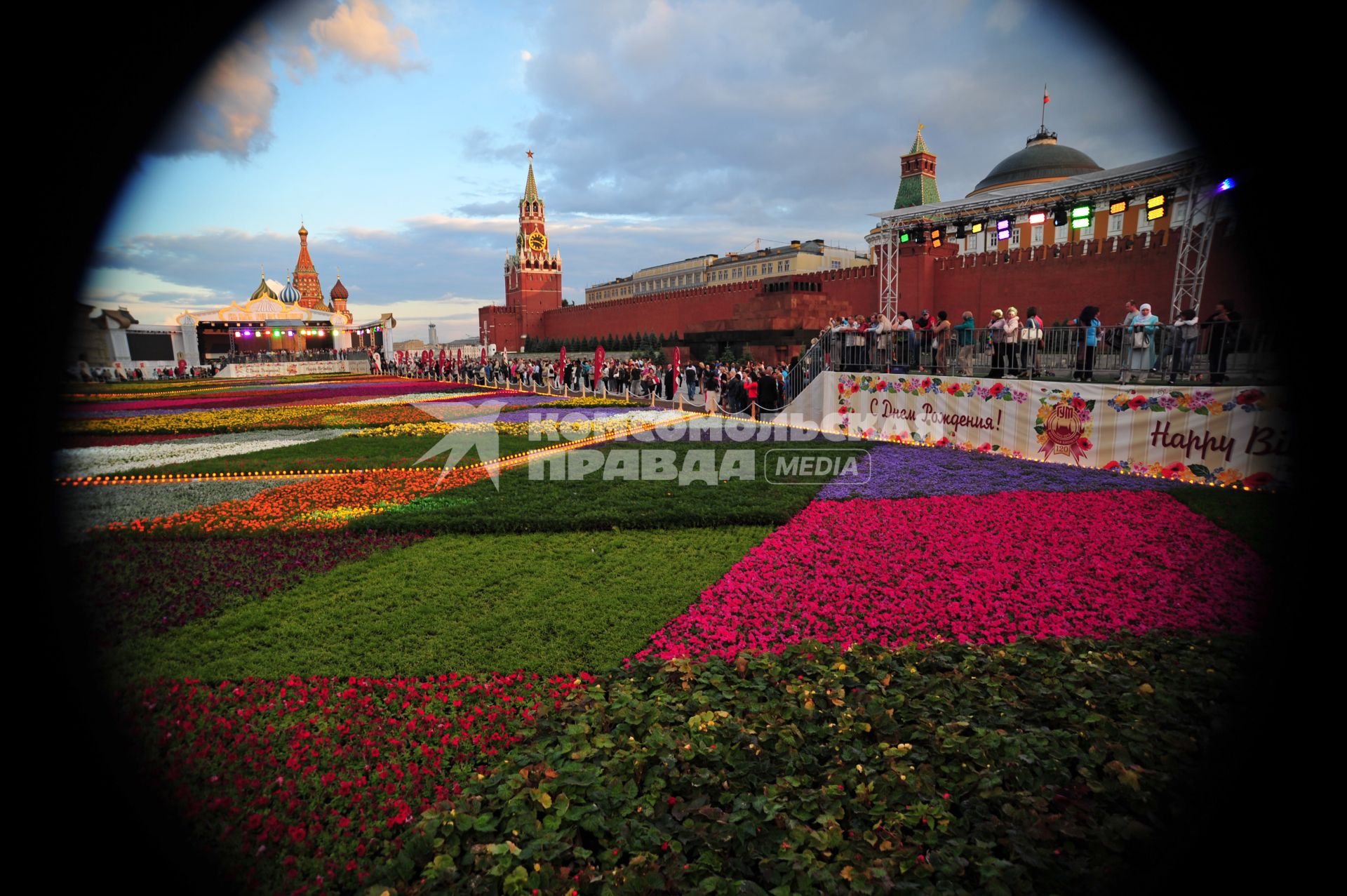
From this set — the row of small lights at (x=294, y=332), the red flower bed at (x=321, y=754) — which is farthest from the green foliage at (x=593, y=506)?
the row of small lights at (x=294, y=332)

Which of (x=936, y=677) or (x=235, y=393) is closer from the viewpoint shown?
(x=936, y=677)

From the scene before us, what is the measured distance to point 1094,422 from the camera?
1012 centimetres

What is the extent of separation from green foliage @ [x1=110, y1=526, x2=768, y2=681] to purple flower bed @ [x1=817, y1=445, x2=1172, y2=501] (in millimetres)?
2866

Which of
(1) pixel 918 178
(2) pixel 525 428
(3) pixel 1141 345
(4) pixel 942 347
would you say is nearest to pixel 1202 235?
(3) pixel 1141 345

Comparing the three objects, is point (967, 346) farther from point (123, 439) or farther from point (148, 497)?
point (123, 439)

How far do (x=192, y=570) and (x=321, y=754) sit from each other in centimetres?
416

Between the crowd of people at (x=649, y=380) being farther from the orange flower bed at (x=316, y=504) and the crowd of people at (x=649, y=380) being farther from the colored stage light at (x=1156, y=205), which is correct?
the colored stage light at (x=1156, y=205)

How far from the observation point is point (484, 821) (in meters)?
2.78

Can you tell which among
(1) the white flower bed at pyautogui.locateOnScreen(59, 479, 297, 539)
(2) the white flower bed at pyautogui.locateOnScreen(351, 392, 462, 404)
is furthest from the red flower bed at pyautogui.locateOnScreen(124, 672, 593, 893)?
(2) the white flower bed at pyautogui.locateOnScreen(351, 392, 462, 404)

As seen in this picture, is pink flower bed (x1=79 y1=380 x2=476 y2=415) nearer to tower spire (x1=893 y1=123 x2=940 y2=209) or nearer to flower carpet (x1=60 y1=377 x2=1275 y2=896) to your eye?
flower carpet (x1=60 y1=377 x2=1275 y2=896)

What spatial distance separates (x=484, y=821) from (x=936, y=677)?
2.80 m

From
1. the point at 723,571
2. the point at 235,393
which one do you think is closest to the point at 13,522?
the point at 723,571

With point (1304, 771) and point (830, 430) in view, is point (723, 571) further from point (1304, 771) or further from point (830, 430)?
point (830, 430)

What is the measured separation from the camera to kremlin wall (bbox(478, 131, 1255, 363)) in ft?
→ 85.4
